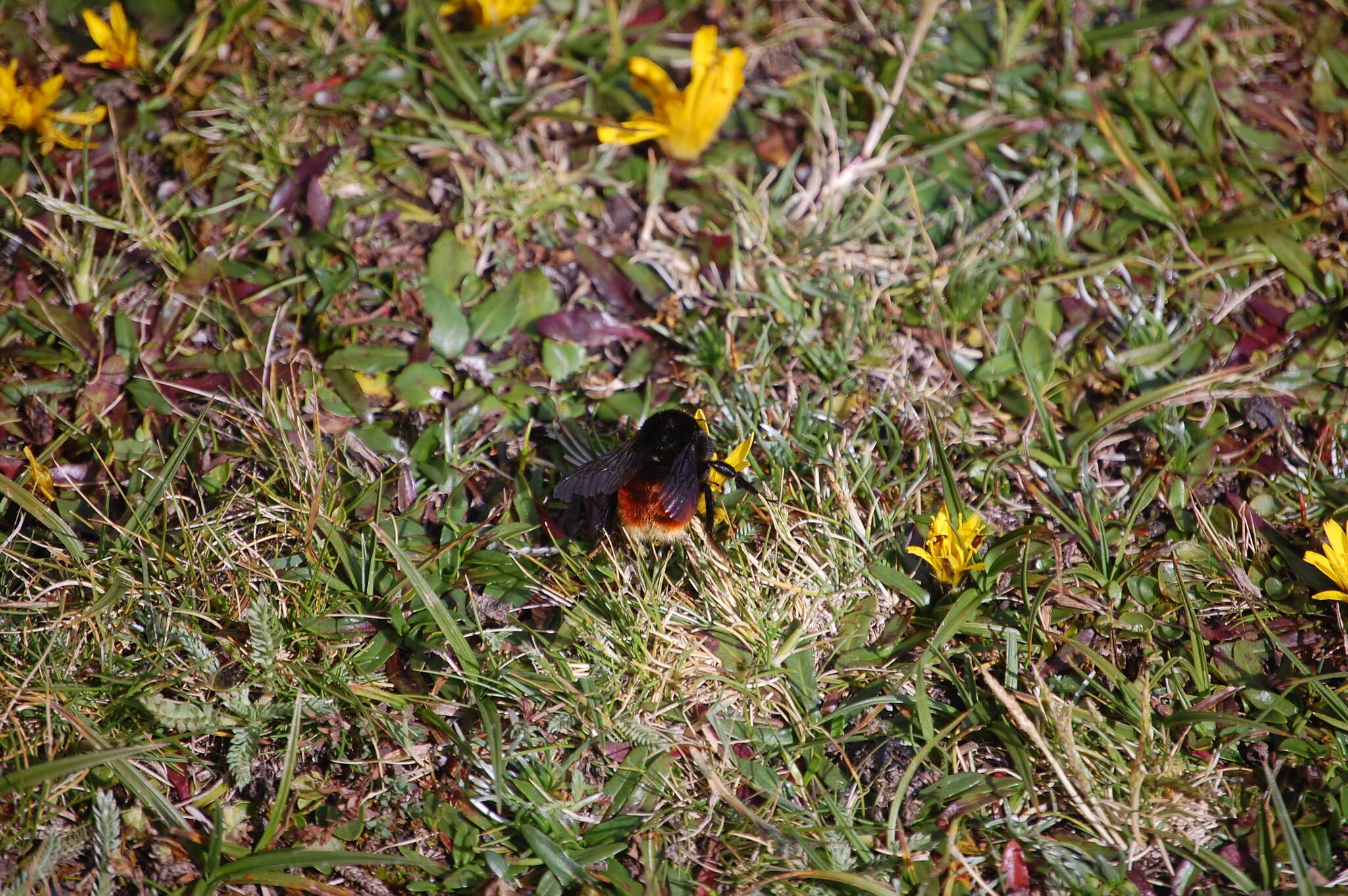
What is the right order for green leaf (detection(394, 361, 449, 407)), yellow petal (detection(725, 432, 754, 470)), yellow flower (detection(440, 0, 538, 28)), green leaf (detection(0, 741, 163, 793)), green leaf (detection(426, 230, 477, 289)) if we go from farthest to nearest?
yellow flower (detection(440, 0, 538, 28)) < green leaf (detection(426, 230, 477, 289)) < green leaf (detection(394, 361, 449, 407)) < yellow petal (detection(725, 432, 754, 470)) < green leaf (detection(0, 741, 163, 793))

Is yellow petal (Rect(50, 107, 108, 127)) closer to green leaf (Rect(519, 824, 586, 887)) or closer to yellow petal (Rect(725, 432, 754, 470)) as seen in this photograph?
yellow petal (Rect(725, 432, 754, 470))

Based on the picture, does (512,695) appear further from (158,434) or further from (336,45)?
(336,45)

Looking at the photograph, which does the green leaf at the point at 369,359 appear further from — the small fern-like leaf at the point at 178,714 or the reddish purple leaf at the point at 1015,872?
the reddish purple leaf at the point at 1015,872

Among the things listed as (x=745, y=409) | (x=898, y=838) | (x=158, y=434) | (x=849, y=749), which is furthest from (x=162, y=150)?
(x=898, y=838)

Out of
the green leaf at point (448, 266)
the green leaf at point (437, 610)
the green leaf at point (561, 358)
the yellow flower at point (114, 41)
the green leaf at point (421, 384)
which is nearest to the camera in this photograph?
the green leaf at point (437, 610)

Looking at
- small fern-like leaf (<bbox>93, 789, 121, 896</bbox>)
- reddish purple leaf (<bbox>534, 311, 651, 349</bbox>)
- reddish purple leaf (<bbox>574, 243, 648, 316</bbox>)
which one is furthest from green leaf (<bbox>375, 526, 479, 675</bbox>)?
reddish purple leaf (<bbox>574, 243, 648, 316</bbox>)

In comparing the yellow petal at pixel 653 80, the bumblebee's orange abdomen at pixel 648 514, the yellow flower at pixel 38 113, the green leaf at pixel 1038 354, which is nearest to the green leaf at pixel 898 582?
the bumblebee's orange abdomen at pixel 648 514

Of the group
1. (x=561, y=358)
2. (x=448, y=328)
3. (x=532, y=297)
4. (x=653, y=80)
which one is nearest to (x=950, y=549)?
(x=561, y=358)
